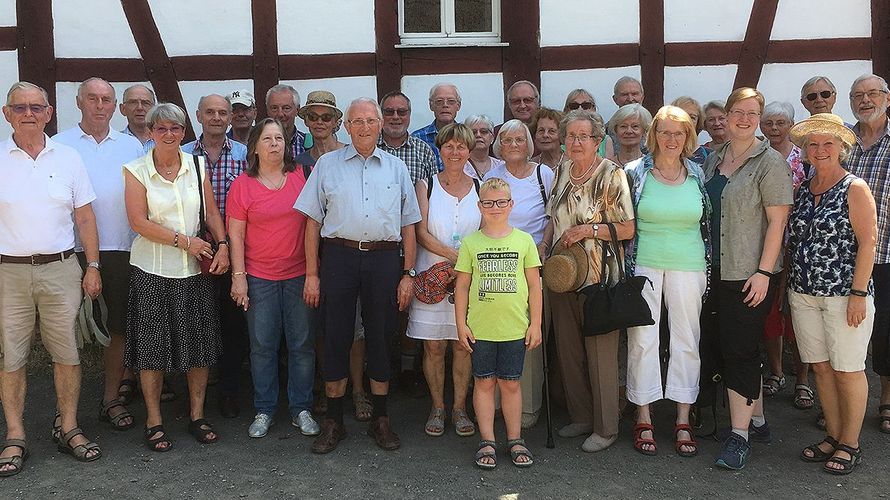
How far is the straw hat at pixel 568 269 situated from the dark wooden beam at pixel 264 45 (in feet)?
10.5

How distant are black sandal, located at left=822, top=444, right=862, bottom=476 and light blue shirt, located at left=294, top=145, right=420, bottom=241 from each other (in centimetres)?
238

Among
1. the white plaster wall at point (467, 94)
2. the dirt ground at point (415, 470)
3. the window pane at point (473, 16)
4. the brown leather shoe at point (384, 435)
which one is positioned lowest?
the dirt ground at point (415, 470)

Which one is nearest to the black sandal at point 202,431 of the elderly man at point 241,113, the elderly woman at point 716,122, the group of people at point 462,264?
the group of people at point 462,264

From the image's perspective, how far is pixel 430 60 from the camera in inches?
243

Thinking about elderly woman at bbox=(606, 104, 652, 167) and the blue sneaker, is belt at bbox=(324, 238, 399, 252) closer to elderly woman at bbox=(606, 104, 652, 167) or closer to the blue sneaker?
elderly woman at bbox=(606, 104, 652, 167)

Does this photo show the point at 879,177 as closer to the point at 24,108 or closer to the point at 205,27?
A: the point at 24,108

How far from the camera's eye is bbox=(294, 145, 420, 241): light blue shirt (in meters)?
3.91

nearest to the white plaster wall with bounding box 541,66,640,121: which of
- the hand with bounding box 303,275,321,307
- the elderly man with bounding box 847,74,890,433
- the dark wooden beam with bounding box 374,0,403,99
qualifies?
the dark wooden beam with bounding box 374,0,403,99

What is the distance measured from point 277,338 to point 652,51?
3.88 m

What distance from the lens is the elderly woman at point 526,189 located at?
4.15 m

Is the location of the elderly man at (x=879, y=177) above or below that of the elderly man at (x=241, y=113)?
below

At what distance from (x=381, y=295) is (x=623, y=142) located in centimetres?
170

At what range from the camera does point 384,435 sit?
4.07 metres

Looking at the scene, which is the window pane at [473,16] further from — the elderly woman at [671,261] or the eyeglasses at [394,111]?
the elderly woman at [671,261]
